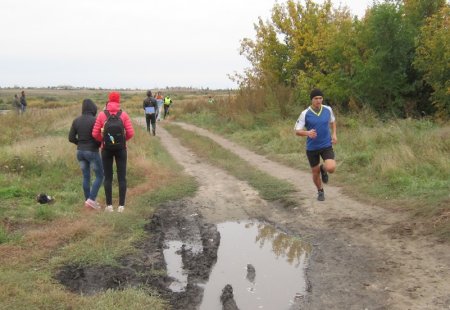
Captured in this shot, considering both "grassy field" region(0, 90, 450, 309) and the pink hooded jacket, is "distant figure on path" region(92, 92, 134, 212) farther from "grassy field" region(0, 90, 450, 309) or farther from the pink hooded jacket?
"grassy field" region(0, 90, 450, 309)

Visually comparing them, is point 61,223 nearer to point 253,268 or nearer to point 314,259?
point 253,268

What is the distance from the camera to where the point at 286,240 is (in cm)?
646

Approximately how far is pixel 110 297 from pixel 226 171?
7.72 meters

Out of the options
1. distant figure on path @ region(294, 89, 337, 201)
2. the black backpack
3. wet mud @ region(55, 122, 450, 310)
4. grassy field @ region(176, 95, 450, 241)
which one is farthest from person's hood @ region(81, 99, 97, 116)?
grassy field @ region(176, 95, 450, 241)

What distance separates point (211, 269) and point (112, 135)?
9.22 feet

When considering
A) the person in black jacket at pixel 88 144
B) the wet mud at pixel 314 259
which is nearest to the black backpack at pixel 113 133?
the person in black jacket at pixel 88 144

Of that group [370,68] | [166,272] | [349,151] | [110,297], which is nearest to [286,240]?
[166,272]

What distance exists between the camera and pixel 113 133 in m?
7.17

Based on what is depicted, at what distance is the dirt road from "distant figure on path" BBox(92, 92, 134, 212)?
152 centimetres

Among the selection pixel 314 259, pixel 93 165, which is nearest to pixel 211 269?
pixel 314 259

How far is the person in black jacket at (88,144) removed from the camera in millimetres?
7629

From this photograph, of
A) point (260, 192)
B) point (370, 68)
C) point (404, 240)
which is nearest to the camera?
point (404, 240)

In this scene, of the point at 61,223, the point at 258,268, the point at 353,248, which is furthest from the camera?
the point at 61,223

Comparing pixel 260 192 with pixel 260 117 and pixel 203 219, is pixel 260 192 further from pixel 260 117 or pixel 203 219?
pixel 260 117
